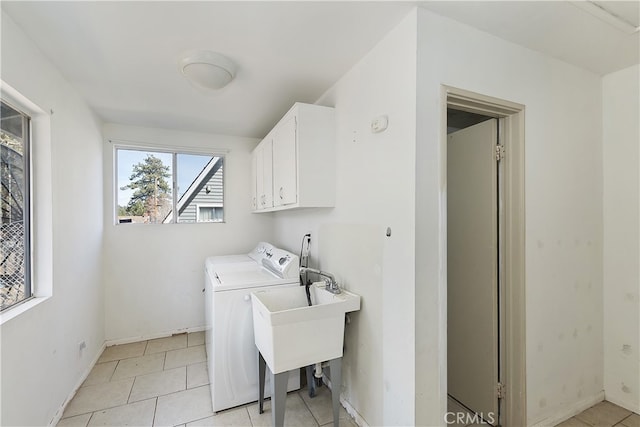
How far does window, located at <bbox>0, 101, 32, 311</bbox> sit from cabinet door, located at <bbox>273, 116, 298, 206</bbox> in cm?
164

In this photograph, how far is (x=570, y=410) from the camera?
1986 mm

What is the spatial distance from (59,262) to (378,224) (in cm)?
222

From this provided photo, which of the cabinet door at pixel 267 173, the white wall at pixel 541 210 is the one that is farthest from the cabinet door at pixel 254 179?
the white wall at pixel 541 210

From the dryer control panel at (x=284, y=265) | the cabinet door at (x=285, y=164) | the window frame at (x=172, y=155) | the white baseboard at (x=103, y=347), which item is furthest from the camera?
the window frame at (x=172, y=155)

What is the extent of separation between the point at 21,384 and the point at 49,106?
5.51ft

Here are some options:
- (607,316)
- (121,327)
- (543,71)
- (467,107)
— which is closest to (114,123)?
(121,327)

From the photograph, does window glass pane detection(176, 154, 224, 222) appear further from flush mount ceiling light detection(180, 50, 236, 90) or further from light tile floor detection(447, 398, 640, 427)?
light tile floor detection(447, 398, 640, 427)

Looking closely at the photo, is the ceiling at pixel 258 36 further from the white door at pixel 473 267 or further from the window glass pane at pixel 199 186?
the window glass pane at pixel 199 186

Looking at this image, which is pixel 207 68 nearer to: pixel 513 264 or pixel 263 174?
pixel 263 174

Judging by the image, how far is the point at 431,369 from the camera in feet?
4.84

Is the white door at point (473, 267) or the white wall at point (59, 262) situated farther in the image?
the white door at point (473, 267)

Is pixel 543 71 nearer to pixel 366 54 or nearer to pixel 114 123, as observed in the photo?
pixel 366 54

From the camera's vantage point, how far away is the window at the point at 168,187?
331 cm
